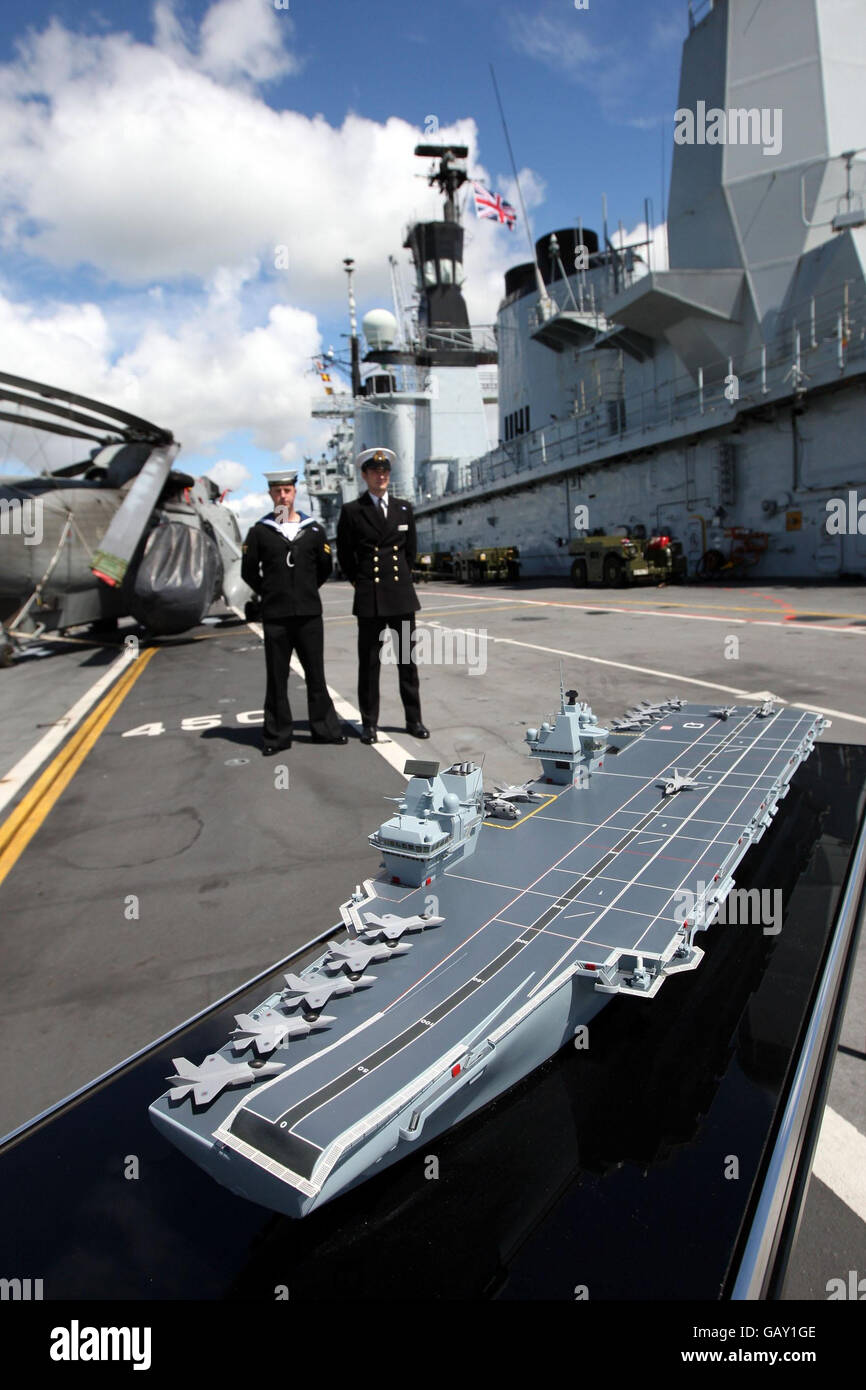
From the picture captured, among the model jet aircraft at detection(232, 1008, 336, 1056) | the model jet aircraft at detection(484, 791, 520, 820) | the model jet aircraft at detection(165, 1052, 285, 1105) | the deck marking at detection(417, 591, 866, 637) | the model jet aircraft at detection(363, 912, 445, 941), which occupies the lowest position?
the model jet aircraft at detection(165, 1052, 285, 1105)

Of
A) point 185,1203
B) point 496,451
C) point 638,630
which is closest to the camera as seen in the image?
point 185,1203

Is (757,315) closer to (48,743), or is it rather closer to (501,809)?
(48,743)

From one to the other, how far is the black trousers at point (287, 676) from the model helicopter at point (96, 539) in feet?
21.8

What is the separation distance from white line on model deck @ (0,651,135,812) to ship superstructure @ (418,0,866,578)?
1649 cm

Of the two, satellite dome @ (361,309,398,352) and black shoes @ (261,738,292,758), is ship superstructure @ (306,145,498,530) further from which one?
black shoes @ (261,738,292,758)

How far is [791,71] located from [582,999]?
23.8 meters

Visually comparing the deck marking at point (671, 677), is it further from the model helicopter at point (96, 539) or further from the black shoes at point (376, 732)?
the model helicopter at point (96, 539)

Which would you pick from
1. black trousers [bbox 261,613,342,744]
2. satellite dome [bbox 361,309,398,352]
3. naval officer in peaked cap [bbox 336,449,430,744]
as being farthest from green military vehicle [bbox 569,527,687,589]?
satellite dome [bbox 361,309,398,352]

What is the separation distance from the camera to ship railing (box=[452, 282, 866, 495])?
16859 mm

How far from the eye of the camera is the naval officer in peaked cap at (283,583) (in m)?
5.84

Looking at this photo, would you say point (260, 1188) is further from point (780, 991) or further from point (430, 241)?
point (430, 241)

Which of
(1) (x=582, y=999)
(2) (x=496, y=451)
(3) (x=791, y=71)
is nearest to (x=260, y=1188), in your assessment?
(1) (x=582, y=999)

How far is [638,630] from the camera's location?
11602mm

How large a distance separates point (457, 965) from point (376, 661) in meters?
4.33
